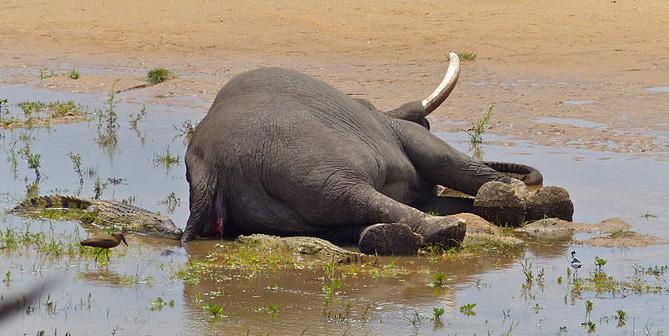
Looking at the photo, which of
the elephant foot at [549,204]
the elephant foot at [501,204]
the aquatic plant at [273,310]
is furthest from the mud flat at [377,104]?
the elephant foot at [501,204]

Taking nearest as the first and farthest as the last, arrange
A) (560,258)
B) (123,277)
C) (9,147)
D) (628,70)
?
(123,277) < (560,258) < (9,147) < (628,70)

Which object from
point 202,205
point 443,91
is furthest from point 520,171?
point 202,205

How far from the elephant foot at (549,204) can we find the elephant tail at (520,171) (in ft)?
3.58

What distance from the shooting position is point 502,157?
12.7 m

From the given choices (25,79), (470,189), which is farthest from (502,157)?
(25,79)

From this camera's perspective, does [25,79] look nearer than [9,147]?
No

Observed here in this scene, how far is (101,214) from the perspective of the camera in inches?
360

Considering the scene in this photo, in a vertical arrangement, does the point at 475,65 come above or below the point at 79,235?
above

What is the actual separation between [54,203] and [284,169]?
1.91 meters

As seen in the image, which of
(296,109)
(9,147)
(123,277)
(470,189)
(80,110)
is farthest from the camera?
(80,110)

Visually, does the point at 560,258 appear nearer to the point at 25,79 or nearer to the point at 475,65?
the point at 475,65

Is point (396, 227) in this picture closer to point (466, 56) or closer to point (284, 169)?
point (284, 169)

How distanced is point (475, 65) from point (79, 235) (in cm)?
1028

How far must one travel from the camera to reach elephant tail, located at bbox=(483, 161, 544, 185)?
10837 millimetres
